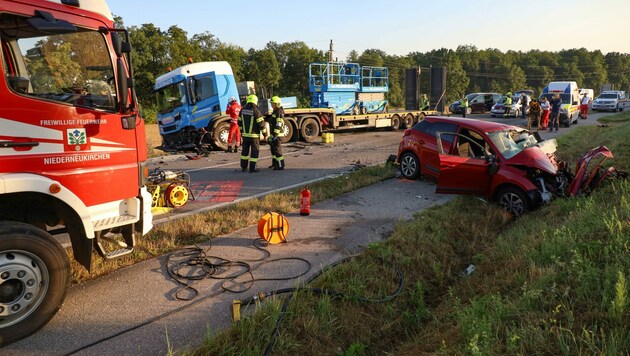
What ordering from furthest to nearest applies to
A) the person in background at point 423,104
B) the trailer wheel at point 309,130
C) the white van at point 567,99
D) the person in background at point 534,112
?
the person in background at point 423,104
the white van at point 567,99
the person in background at point 534,112
the trailer wheel at point 309,130

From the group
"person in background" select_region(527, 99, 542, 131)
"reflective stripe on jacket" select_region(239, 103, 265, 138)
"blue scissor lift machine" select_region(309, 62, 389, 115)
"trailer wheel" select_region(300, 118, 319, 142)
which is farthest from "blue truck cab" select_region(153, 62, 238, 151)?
"person in background" select_region(527, 99, 542, 131)

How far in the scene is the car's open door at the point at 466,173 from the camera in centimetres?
691

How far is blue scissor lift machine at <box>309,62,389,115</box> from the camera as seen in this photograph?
746 inches

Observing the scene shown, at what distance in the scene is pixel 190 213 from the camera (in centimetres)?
686

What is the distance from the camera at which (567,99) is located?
2286cm

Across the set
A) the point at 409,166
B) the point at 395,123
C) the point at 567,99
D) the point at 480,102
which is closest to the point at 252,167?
the point at 409,166

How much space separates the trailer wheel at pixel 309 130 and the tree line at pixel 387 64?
1905 mm

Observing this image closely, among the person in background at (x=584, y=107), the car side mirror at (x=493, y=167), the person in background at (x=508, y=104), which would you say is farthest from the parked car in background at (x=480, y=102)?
the car side mirror at (x=493, y=167)

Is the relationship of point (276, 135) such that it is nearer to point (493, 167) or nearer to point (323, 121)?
point (493, 167)

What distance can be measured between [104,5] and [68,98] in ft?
3.43

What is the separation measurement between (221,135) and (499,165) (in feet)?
32.4

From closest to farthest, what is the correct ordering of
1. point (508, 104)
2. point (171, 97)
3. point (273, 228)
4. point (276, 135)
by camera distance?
point (273, 228) < point (276, 135) < point (171, 97) < point (508, 104)

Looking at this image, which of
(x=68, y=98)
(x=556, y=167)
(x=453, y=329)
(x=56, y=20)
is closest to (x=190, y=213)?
(x=68, y=98)

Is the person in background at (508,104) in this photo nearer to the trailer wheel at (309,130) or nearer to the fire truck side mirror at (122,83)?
the trailer wheel at (309,130)
